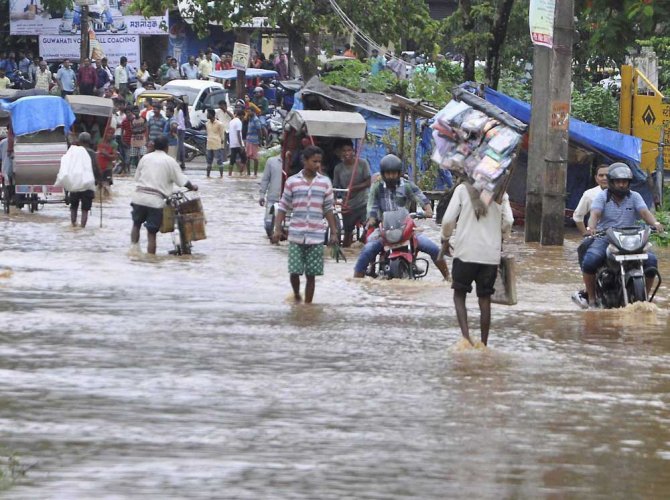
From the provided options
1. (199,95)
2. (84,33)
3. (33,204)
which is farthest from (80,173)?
(84,33)

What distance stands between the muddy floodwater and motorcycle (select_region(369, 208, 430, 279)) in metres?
0.23

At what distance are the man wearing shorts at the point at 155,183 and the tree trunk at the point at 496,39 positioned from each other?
10703 millimetres

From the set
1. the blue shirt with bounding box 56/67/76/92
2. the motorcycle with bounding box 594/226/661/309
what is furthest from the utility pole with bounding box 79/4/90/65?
the motorcycle with bounding box 594/226/661/309

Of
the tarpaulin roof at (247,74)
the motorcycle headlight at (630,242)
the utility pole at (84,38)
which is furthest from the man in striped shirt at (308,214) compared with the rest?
the tarpaulin roof at (247,74)

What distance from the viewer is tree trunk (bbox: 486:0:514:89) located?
2666 cm

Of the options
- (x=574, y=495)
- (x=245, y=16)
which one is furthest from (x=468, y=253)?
(x=245, y=16)

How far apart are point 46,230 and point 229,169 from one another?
12.8 m

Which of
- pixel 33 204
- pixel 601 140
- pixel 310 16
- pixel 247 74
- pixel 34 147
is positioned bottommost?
pixel 33 204

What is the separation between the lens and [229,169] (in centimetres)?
3334

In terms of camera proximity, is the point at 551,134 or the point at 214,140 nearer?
the point at 551,134

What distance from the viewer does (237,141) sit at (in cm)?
3177

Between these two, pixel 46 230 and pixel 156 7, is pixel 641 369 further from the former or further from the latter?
pixel 156 7

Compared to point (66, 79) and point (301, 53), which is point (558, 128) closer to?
point (301, 53)

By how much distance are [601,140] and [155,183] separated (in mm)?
7213
